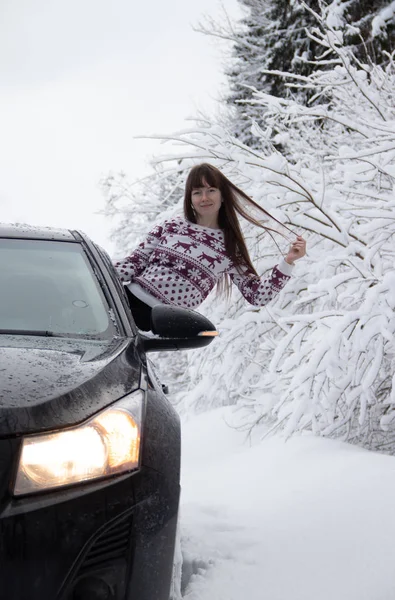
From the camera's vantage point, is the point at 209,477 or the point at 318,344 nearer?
the point at 318,344

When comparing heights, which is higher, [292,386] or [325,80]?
[325,80]

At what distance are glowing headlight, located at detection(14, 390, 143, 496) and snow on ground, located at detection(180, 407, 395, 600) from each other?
1.00 metres

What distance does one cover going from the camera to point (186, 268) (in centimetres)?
352

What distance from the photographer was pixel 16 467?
138 centimetres

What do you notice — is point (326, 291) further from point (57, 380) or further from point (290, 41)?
point (290, 41)

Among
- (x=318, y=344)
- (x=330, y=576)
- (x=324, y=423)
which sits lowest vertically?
(x=324, y=423)

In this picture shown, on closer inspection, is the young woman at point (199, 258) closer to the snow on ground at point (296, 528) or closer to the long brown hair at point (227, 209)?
the long brown hair at point (227, 209)

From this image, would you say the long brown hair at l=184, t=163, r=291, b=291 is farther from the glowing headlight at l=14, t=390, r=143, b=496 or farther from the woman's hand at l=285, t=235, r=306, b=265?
the glowing headlight at l=14, t=390, r=143, b=496

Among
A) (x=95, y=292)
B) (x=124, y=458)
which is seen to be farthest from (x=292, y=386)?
(x=124, y=458)

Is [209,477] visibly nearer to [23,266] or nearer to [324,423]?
[324,423]

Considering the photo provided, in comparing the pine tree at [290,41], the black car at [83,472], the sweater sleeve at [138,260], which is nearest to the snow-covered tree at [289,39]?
the pine tree at [290,41]

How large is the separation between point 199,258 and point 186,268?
9 cm

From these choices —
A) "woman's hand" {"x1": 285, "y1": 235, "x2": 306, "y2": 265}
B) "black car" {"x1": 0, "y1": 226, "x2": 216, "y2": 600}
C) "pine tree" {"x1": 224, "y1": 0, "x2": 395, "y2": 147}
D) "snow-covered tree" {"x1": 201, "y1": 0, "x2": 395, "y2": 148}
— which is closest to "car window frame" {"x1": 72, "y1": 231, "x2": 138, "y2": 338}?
"black car" {"x1": 0, "y1": 226, "x2": 216, "y2": 600}

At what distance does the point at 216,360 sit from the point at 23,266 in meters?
3.26
